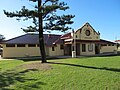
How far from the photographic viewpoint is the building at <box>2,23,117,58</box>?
4103cm

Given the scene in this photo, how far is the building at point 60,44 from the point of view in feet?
135

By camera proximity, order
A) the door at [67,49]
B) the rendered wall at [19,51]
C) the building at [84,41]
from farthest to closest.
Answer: the door at [67,49]
the building at [84,41]
the rendered wall at [19,51]

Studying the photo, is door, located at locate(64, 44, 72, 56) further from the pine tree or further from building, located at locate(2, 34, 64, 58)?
the pine tree

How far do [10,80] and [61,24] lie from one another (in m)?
10.1

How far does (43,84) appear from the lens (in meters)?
13.7

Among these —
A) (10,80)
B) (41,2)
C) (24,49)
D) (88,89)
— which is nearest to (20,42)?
(24,49)

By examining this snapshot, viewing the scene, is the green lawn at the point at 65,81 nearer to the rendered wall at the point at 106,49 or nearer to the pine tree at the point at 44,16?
the pine tree at the point at 44,16

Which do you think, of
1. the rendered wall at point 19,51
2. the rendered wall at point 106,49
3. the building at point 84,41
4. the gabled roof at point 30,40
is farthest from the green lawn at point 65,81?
the rendered wall at point 106,49

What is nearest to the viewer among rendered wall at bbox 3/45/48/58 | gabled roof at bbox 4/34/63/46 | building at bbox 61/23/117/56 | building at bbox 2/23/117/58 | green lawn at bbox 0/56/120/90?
green lawn at bbox 0/56/120/90

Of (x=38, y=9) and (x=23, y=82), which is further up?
(x=38, y=9)

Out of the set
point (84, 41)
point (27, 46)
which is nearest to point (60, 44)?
point (84, 41)

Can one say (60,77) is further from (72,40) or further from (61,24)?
(72,40)

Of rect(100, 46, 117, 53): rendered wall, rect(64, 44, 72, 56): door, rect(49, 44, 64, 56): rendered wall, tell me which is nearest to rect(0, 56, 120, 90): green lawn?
rect(49, 44, 64, 56): rendered wall

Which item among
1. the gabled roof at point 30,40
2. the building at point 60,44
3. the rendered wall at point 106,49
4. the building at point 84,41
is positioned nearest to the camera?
the building at point 60,44
